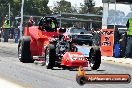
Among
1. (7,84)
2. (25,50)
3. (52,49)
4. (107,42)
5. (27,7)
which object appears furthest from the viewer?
(27,7)

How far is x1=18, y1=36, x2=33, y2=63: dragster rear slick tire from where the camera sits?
1535cm

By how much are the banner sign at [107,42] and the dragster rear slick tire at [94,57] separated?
11.4m

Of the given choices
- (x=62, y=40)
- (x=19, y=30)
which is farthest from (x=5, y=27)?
(x=62, y=40)

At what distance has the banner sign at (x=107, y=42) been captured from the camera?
80.0 ft

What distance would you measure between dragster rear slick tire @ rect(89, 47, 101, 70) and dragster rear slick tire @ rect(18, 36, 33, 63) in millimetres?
3415

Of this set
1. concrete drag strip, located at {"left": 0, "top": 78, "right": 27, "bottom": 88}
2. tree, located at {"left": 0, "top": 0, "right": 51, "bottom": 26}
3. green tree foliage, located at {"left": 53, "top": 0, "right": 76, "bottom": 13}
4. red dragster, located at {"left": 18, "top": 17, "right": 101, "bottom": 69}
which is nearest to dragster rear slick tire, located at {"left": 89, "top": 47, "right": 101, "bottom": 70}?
red dragster, located at {"left": 18, "top": 17, "right": 101, "bottom": 69}

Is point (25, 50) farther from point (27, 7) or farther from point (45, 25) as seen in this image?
point (27, 7)

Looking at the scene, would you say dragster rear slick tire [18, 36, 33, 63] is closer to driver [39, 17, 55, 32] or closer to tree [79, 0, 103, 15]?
driver [39, 17, 55, 32]

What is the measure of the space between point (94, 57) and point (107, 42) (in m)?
12.6

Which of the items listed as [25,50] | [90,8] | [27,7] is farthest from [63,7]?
[25,50]

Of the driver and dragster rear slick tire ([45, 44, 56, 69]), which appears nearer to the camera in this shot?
dragster rear slick tire ([45, 44, 56, 69])

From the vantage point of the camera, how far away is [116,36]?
24266mm

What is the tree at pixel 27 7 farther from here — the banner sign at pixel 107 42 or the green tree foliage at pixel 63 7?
the banner sign at pixel 107 42

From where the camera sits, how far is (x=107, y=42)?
2489cm
